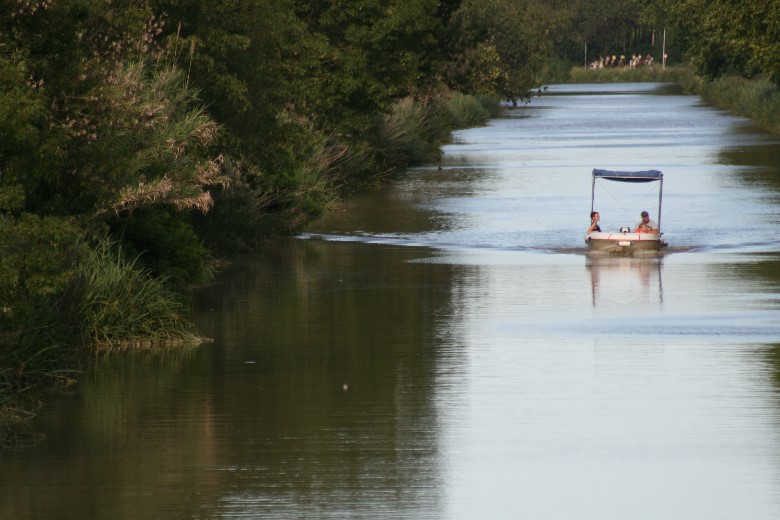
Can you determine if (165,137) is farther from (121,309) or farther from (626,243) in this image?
(626,243)

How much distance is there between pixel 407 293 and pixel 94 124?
279 inches

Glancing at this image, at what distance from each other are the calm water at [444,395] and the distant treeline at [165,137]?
2.33 feet

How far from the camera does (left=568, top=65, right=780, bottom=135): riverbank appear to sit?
69569mm

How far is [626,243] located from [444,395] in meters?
12.9

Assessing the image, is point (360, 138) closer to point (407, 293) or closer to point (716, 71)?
point (407, 293)

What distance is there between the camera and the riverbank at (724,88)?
6957cm

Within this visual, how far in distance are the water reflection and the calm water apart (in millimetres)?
80

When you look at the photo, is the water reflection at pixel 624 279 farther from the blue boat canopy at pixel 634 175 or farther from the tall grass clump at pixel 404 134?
the tall grass clump at pixel 404 134

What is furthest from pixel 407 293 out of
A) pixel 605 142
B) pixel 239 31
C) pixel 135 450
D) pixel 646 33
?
pixel 646 33

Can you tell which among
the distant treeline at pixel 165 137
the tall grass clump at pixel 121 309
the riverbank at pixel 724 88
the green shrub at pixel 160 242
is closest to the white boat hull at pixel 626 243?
the distant treeline at pixel 165 137

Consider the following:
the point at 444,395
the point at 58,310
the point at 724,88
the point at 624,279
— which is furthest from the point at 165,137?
the point at 724,88

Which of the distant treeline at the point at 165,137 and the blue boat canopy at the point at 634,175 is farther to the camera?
the blue boat canopy at the point at 634,175

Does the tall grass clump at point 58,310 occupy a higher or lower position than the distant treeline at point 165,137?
lower

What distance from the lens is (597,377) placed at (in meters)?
14.5
